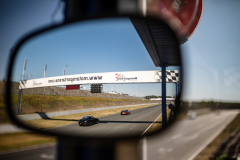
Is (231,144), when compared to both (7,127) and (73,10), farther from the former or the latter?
(7,127)

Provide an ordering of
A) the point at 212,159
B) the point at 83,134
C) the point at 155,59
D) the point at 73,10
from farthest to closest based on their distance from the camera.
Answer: the point at 212,159
the point at 155,59
the point at 73,10
the point at 83,134

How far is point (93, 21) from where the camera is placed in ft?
4.73

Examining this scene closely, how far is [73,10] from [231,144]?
12.7 feet

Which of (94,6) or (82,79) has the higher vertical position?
(94,6)

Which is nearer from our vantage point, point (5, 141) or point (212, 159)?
point (212, 159)

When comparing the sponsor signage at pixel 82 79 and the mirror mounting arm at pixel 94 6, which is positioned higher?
the mirror mounting arm at pixel 94 6

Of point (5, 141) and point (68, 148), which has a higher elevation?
point (68, 148)

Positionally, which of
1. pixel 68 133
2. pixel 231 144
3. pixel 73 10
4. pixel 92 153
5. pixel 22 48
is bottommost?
pixel 231 144

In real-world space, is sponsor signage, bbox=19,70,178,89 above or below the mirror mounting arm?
below

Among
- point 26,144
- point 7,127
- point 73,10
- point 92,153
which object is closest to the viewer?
point 92,153

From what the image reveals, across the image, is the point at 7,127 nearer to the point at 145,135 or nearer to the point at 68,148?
the point at 68,148

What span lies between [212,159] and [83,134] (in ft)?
11.7

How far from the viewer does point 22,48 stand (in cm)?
173

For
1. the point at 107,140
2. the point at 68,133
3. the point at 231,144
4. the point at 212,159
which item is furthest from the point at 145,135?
the point at 212,159
